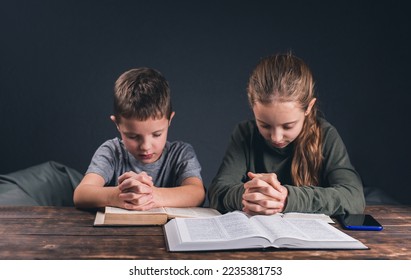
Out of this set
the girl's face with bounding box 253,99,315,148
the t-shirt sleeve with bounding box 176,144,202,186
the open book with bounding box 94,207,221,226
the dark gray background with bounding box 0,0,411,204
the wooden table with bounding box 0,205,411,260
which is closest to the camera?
the wooden table with bounding box 0,205,411,260

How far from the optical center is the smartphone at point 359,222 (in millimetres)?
1616

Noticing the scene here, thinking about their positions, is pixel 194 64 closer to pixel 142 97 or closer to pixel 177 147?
pixel 177 147

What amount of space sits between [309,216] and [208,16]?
5.32ft

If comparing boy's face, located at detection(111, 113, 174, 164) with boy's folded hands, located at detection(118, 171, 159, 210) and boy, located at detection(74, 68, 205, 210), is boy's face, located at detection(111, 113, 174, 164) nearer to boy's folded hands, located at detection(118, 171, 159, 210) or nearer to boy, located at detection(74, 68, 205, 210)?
boy, located at detection(74, 68, 205, 210)

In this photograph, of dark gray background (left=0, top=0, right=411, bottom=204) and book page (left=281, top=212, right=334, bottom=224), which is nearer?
book page (left=281, top=212, right=334, bottom=224)

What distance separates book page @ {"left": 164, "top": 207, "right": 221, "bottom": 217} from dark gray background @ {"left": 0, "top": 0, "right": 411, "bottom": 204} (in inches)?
52.4

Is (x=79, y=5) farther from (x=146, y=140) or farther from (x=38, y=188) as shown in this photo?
(x=146, y=140)

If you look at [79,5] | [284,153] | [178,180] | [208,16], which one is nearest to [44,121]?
[79,5]

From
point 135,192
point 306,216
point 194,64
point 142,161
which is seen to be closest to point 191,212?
point 135,192

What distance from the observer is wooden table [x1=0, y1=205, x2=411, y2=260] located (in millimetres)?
1341

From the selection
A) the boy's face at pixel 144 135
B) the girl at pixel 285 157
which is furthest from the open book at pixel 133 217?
the boy's face at pixel 144 135

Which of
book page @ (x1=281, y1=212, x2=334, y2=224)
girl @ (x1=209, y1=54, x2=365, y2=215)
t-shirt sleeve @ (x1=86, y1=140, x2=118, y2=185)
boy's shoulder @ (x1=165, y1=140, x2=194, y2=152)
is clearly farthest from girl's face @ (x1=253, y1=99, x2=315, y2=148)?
t-shirt sleeve @ (x1=86, y1=140, x2=118, y2=185)

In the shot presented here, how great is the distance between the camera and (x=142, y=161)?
2.14m

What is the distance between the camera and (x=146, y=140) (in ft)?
6.55
